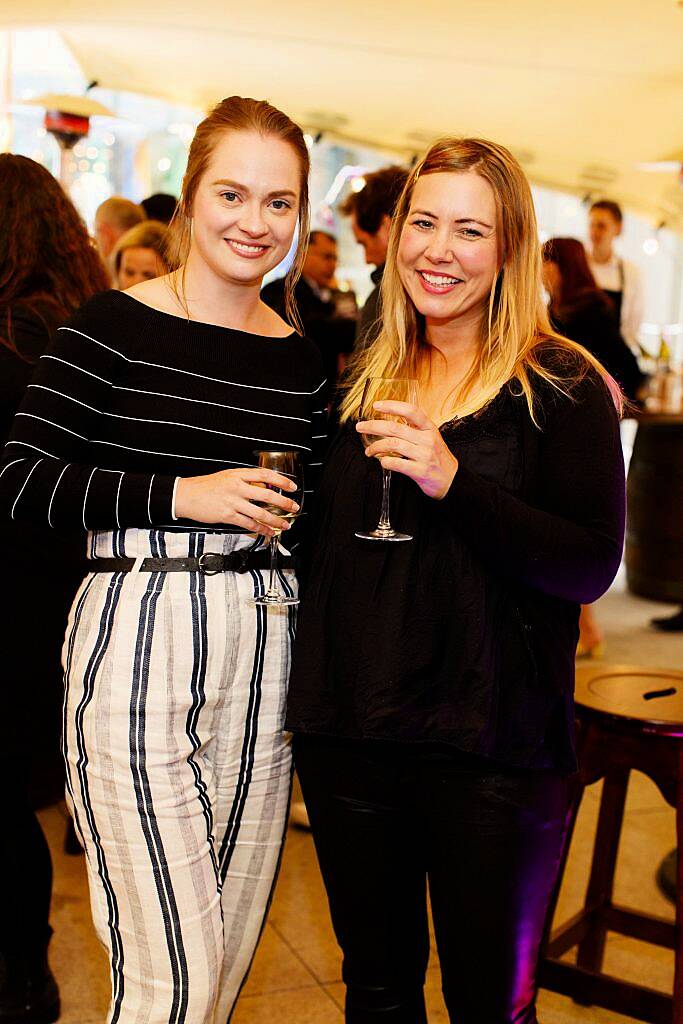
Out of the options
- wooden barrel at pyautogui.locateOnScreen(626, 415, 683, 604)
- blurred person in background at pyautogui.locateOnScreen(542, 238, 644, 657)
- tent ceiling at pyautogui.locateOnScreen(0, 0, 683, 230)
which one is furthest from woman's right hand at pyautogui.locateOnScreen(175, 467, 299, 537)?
tent ceiling at pyautogui.locateOnScreen(0, 0, 683, 230)

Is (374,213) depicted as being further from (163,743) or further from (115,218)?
(163,743)

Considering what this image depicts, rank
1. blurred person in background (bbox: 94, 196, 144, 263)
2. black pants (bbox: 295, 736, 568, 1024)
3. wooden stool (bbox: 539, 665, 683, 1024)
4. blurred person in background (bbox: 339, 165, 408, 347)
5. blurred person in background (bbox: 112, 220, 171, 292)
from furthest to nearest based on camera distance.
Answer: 1. blurred person in background (bbox: 94, 196, 144, 263)
2. blurred person in background (bbox: 112, 220, 171, 292)
3. blurred person in background (bbox: 339, 165, 408, 347)
4. wooden stool (bbox: 539, 665, 683, 1024)
5. black pants (bbox: 295, 736, 568, 1024)

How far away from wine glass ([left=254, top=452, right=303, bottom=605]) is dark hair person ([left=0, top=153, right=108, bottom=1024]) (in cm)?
73

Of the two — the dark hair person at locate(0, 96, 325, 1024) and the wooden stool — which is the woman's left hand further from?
the wooden stool

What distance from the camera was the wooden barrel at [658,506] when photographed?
5789mm

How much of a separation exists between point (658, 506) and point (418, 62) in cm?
388

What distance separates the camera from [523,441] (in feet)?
5.35

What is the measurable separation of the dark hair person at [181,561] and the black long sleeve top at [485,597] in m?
0.10

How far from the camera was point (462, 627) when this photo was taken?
63.1 inches

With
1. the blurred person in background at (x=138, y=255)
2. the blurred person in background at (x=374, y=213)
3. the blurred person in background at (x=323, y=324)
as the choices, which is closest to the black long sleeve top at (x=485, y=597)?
the blurred person in background at (x=323, y=324)

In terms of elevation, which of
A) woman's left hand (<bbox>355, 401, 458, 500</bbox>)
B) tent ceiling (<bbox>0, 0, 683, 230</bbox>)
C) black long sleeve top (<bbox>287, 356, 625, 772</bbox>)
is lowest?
black long sleeve top (<bbox>287, 356, 625, 772</bbox>)

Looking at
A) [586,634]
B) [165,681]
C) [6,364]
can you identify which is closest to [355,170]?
[586,634]

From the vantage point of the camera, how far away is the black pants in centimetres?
161

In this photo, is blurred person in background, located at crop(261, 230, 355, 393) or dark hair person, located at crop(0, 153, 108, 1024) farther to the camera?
blurred person in background, located at crop(261, 230, 355, 393)
